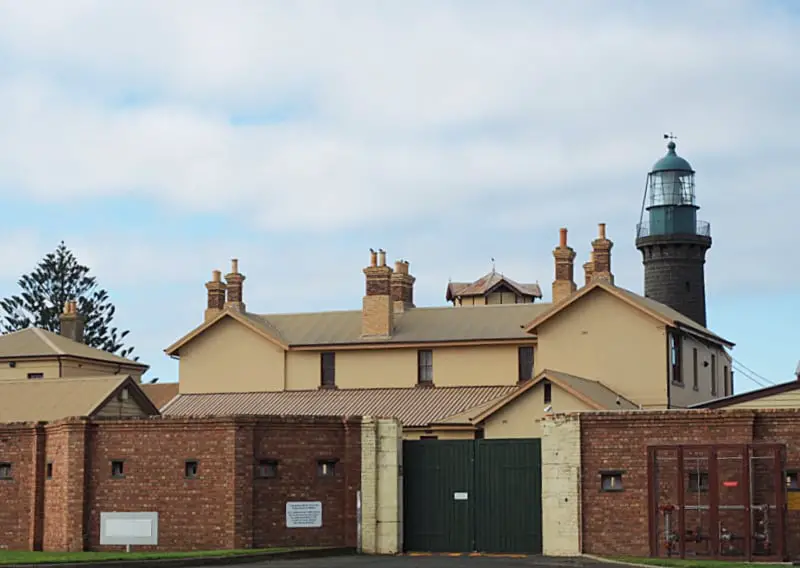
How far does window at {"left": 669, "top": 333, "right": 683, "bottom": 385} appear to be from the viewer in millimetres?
53031

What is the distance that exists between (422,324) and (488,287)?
14.2m

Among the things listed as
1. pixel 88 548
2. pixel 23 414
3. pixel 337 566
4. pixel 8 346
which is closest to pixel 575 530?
pixel 337 566

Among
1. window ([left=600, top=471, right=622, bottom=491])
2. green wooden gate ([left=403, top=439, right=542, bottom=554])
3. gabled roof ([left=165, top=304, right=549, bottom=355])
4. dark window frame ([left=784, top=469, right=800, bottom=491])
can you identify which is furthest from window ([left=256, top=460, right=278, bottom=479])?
gabled roof ([left=165, top=304, right=549, bottom=355])

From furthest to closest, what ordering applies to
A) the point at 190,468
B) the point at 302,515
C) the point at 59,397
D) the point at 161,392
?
1. the point at 161,392
2. the point at 59,397
3. the point at 190,468
4. the point at 302,515

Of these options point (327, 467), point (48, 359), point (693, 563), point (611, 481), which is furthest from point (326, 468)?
point (48, 359)

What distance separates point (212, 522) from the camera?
3503 cm

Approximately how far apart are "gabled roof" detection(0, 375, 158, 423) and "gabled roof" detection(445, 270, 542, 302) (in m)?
31.5

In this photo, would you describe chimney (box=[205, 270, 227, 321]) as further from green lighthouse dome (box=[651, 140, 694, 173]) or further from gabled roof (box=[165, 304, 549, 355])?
green lighthouse dome (box=[651, 140, 694, 173])

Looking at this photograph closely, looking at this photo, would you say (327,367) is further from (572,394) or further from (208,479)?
(208,479)

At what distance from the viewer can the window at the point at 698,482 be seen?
32.3m

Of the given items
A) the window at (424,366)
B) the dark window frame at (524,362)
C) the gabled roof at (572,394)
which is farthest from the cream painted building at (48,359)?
the gabled roof at (572,394)

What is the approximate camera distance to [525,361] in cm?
5709

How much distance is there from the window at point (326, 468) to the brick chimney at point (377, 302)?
77.1 ft

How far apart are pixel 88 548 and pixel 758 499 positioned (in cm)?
1624
